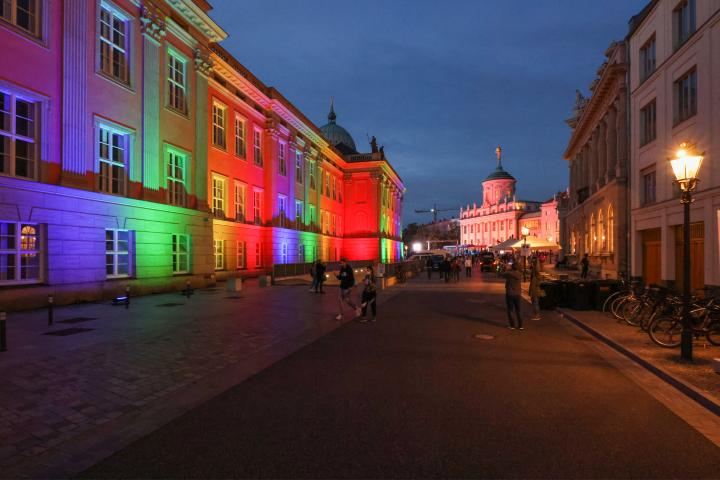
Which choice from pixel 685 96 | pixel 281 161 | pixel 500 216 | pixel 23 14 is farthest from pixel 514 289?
pixel 500 216

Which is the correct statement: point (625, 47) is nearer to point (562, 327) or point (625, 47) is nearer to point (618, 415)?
point (562, 327)

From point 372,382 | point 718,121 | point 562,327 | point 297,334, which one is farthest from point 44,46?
point 718,121

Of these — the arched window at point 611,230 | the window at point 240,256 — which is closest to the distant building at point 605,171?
the arched window at point 611,230

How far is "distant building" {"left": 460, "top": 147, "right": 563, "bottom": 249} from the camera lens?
4560 inches

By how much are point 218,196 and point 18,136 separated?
14968mm

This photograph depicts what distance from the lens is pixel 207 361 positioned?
7934 mm

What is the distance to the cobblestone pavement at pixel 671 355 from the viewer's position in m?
6.54

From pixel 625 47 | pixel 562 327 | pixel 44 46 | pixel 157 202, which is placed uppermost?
pixel 625 47

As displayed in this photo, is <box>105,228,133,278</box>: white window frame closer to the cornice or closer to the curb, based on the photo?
the cornice

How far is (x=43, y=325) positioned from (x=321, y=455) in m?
10.4

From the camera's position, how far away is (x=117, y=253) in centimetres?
1830

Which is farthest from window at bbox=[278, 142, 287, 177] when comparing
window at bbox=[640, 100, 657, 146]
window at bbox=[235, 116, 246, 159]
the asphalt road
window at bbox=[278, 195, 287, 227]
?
the asphalt road

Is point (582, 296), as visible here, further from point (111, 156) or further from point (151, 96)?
point (151, 96)

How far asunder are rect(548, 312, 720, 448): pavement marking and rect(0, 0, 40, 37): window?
18.9 meters
